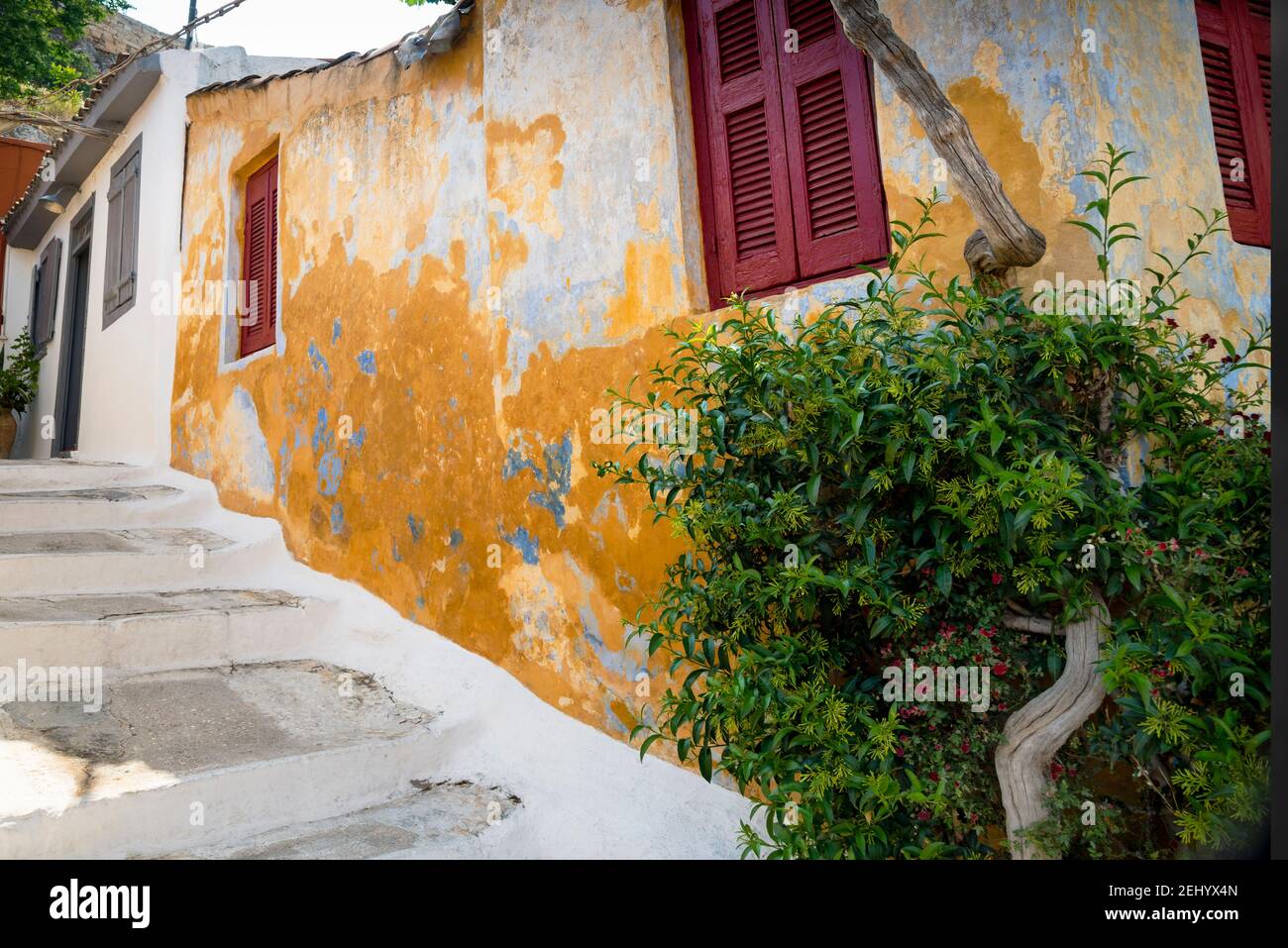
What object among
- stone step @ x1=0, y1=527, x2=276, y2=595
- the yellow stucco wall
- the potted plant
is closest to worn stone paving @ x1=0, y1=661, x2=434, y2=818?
the yellow stucco wall

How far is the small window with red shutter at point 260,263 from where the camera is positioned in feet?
22.4

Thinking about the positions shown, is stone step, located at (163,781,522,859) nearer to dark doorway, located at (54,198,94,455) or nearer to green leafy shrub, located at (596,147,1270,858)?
green leafy shrub, located at (596,147,1270,858)

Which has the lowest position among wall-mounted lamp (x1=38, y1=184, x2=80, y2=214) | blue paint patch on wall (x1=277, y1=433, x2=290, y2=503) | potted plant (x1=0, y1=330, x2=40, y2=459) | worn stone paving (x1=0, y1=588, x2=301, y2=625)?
worn stone paving (x1=0, y1=588, x2=301, y2=625)

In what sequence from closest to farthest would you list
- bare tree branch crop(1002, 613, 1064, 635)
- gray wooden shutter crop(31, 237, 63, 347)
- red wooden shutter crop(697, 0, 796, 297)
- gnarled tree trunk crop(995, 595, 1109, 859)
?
gnarled tree trunk crop(995, 595, 1109, 859), bare tree branch crop(1002, 613, 1064, 635), red wooden shutter crop(697, 0, 796, 297), gray wooden shutter crop(31, 237, 63, 347)

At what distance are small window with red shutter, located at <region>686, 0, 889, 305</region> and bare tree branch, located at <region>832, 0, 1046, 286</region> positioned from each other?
648 millimetres

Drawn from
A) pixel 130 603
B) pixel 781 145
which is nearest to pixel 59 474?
pixel 130 603

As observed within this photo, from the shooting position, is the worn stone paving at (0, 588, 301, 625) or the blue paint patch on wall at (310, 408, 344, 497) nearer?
the worn stone paving at (0, 588, 301, 625)

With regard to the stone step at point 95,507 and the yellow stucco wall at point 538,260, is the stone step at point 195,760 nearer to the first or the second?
the yellow stucco wall at point 538,260

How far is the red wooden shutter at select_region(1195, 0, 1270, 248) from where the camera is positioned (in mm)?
3684

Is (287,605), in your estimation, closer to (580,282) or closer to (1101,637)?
(580,282)

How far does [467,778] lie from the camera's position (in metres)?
4.00

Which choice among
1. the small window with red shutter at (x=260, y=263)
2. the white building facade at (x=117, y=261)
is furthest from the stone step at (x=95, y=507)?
the small window with red shutter at (x=260, y=263)

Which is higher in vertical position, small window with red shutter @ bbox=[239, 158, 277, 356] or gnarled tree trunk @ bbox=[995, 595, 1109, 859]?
small window with red shutter @ bbox=[239, 158, 277, 356]

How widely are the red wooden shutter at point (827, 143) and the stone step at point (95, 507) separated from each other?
4744mm
